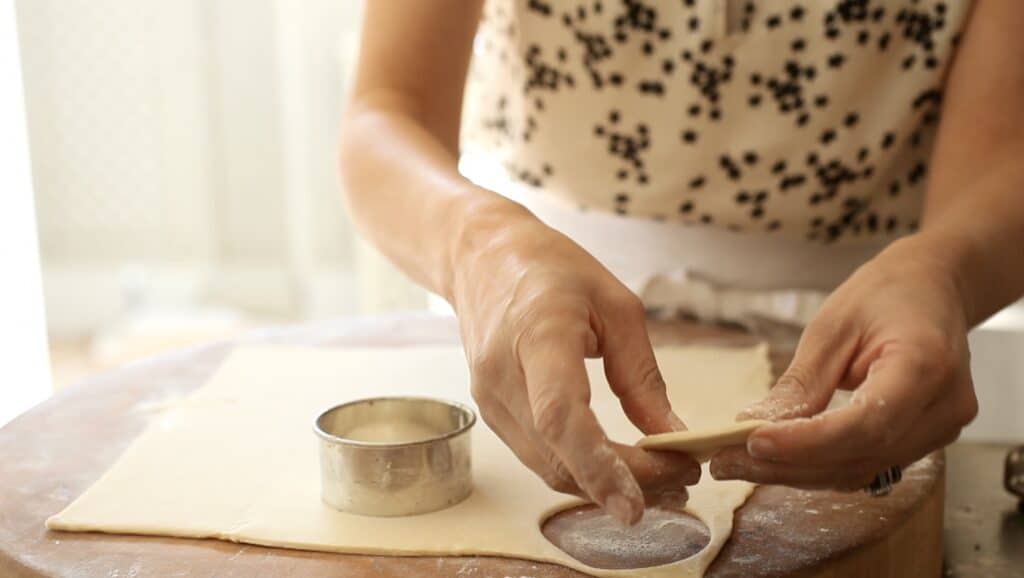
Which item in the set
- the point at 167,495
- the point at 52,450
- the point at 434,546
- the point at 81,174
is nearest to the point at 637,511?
the point at 434,546

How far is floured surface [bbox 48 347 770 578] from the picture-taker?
844 mm

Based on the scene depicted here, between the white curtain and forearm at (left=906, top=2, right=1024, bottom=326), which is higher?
forearm at (left=906, top=2, right=1024, bottom=326)

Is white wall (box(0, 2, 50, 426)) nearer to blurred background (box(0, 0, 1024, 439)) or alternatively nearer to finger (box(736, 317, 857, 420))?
blurred background (box(0, 0, 1024, 439))

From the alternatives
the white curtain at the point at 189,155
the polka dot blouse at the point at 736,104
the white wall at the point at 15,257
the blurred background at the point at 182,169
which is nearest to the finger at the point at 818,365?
the polka dot blouse at the point at 736,104

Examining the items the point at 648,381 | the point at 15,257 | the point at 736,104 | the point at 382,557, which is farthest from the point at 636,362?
the point at 15,257

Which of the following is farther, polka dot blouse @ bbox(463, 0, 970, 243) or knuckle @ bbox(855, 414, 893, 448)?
polka dot blouse @ bbox(463, 0, 970, 243)

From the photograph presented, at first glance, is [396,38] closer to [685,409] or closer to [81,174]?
[685,409]

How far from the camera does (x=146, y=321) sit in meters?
3.36

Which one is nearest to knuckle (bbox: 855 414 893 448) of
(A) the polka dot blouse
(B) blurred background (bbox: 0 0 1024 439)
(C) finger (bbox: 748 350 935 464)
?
(C) finger (bbox: 748 350 935 464)

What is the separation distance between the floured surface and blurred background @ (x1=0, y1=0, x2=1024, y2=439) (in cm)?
189

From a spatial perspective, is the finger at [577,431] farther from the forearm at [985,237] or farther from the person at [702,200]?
the forearm at [985,237]

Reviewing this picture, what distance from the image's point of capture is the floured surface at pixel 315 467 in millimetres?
844

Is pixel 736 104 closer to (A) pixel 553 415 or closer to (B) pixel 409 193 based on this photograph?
(B) pixel 409 193

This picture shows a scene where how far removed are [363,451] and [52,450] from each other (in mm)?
334
